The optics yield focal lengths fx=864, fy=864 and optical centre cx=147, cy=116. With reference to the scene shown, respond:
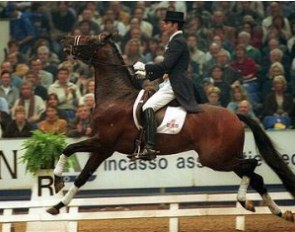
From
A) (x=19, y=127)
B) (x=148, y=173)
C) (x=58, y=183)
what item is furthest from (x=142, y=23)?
(x=58, y=183)

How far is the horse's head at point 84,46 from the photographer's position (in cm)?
1002

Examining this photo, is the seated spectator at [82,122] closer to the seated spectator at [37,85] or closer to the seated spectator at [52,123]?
the seated spectator at [52,123]

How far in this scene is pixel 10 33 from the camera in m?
14.7

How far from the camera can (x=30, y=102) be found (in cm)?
1334

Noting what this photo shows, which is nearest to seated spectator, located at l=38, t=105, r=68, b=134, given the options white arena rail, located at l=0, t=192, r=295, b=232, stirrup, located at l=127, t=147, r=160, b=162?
white arena rail, located at l=0, t=192, r=295, b=232

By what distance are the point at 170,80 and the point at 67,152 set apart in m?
1.45

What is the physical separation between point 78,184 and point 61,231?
0.71 meters

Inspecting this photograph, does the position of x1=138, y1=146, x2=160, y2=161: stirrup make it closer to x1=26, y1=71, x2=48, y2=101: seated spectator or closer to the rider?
the rider

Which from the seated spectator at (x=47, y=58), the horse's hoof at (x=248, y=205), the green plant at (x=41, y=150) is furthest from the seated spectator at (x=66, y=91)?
the horse's hoof at (x=248, y=205)

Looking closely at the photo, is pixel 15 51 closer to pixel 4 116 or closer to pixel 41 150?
pixel 4 116

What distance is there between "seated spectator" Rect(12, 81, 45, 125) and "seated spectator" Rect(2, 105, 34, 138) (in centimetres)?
51

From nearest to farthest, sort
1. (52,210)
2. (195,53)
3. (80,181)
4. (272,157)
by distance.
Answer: (52,210), (80,181), (272,157), (195,53)

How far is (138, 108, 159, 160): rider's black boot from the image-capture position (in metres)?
9.69

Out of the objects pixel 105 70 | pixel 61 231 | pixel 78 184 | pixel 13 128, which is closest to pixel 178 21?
pixel 105 70
